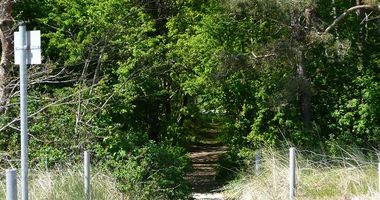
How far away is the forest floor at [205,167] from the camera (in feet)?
47.9

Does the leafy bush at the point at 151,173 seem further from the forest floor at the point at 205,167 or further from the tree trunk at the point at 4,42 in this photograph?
the tree trunk at the point at 4,42

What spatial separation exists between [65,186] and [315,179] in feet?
14.2

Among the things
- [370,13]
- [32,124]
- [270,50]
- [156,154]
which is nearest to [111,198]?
[156,154]

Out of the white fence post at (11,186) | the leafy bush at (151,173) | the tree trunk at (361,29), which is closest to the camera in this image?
the white fence post at (11,186)

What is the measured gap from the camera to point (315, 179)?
1148 centimetres

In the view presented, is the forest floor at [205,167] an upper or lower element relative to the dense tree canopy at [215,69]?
lower

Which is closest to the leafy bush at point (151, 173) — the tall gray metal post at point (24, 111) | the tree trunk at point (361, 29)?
the tall gray metal post at point (24, 111)

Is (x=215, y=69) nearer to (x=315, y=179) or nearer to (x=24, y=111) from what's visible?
(x=315, y=179)

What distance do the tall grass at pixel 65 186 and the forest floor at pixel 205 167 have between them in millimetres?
3339

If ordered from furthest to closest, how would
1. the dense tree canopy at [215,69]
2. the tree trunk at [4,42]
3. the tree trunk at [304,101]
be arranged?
the tree trunk at [304,101] < the dense tree canopy at [215,69] < the tree trunk at [4,42]

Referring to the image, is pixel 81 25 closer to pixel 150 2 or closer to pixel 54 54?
pixel 54 54

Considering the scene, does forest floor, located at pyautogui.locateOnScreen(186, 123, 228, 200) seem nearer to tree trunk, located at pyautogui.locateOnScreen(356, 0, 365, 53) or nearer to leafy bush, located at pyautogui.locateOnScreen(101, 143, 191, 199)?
leafy bush, located at pyautogui.locateOnScreen(101, 143, 191, 199)

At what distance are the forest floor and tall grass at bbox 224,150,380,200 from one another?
1380 mm

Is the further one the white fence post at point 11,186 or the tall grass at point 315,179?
the tall grass at point 315,179
